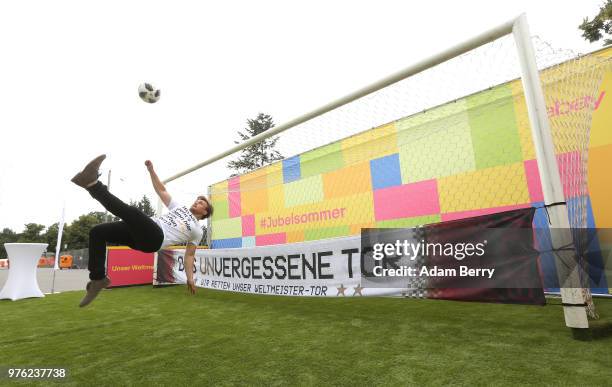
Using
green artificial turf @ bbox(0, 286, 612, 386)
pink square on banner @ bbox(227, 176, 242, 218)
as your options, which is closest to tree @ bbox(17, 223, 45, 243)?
pink square on banner @ bbox(227, 176, 242, 218)

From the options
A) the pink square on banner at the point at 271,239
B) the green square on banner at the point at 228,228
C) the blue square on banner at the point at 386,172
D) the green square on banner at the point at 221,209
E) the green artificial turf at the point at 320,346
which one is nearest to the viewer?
the green artificial turf at the point at 320,346

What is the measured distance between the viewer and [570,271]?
303 centimetres

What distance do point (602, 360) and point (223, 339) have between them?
3.32 meters

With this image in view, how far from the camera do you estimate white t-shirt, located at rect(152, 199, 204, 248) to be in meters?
3.61

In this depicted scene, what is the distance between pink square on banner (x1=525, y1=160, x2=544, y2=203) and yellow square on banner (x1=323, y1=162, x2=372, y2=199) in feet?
9.57

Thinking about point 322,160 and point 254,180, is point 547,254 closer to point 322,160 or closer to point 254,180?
point 322,160

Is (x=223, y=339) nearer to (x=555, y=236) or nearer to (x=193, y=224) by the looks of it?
(x=193, y=224)

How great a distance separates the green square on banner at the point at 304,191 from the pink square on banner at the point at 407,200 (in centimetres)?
165

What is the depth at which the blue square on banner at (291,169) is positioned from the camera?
28.6 ft

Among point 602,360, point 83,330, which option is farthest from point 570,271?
point 83,330

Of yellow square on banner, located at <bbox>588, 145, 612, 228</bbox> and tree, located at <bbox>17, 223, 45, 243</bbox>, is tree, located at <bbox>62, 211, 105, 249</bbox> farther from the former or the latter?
yellow square on banner, located at <bbox>588, 145, 612, 228</bbox>

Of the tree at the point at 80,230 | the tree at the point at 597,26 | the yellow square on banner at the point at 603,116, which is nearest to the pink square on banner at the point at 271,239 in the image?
the yellow square on banner at the point at 603,116

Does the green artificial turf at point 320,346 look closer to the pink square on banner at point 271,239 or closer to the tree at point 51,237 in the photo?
the pink square on banner at point 271,239

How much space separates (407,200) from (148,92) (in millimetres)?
5133
